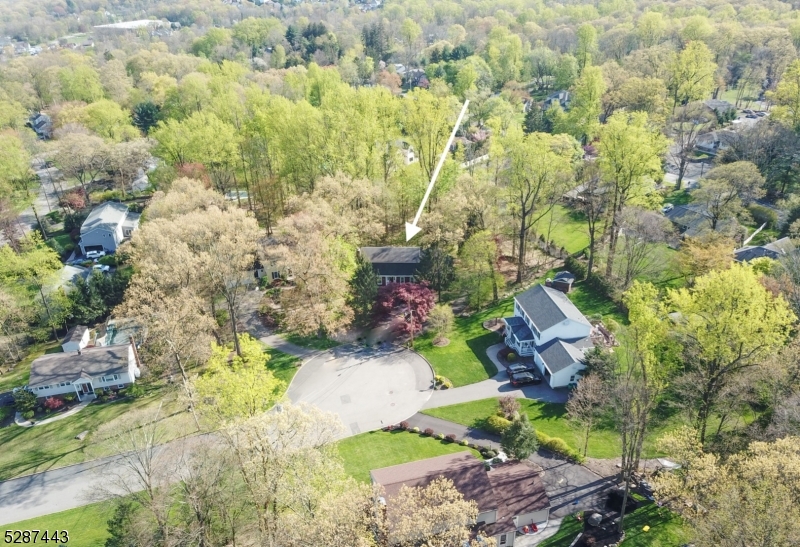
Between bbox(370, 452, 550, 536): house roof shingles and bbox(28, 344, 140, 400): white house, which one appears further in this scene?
bbox(28, 344, 140, 400): white house

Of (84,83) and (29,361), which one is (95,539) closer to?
(29,361)

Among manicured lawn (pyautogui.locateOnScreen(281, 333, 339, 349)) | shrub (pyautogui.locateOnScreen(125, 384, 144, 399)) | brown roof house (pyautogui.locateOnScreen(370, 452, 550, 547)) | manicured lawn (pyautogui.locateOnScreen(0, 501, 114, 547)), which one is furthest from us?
manicured lawn (pyautogui.locateOnScreen(281, 333, 339, 349))

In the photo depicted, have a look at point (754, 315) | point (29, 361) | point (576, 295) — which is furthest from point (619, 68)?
point (29, 361)

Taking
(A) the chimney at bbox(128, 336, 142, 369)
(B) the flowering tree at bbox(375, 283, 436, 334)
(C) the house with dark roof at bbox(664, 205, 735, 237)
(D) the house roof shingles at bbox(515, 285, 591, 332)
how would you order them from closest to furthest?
(D) the house roof shingles at bbox(515, 285, 591, 332) < (A) the chimney at bbox(128, 336, 142, 369) < (B) the flowering tree at bbox(375, 283, 436, 334) < (C) the house with dark roof at bbox(664, 205, 735, 237)

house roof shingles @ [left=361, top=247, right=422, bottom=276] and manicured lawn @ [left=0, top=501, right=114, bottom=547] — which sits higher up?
house roof shingles @ [left=361, top=247, right=422, bottom=276]

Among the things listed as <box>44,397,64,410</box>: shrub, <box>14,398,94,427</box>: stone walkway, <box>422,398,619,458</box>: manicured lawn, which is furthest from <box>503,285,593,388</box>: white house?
<box>44,397,64,410</box>: shrub

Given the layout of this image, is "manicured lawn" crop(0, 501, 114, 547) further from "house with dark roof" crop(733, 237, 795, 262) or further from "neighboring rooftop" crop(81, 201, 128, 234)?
"house with dark roof" crop(733, 237, 795, 262)

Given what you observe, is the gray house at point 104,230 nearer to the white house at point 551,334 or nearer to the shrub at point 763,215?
the white house at point 551,334
